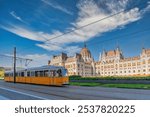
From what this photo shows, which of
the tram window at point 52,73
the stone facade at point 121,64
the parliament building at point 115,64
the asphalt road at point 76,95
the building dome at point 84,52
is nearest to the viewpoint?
the asphalt road at point 76,95

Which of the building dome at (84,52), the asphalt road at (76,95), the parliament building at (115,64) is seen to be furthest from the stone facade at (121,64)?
the asphalt road at (76,95)

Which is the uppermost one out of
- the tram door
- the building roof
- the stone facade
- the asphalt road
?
the building roof

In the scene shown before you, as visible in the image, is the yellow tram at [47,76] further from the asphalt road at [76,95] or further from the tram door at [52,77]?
the asphalt road at [76,95]

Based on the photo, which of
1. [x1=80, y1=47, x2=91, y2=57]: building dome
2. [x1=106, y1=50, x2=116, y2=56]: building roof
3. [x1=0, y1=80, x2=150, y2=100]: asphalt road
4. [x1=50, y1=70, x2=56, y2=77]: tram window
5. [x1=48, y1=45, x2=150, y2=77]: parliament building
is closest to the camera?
[x1=0, y1=80, x2=150, y2=100]: asphalt road

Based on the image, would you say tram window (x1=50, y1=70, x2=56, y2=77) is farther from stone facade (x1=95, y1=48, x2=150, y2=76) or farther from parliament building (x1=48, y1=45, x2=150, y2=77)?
stone facade (x1=95, y1=48, x2=150, y2=76)

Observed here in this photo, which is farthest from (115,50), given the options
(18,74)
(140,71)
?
(18,74)

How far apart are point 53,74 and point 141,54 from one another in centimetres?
9872

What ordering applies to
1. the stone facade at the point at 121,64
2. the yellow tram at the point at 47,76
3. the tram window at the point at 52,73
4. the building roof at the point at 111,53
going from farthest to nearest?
the building roof at the point at 111,53, the stone facade at the point at 121,64, the tram window at the point at 52,73, the yellow tram at the point at 47,76

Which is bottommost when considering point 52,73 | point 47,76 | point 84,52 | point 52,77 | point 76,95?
point 76,95

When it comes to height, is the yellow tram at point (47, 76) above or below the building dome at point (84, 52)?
below

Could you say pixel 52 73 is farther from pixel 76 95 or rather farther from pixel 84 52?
pixel 84 52

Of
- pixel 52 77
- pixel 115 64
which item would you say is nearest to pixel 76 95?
pixel 52 77

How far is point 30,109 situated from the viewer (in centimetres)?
909

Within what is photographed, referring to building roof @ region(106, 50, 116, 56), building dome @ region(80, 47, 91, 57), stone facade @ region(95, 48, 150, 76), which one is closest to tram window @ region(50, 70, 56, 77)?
stone facade @ region(95, 48, 150, 76)
